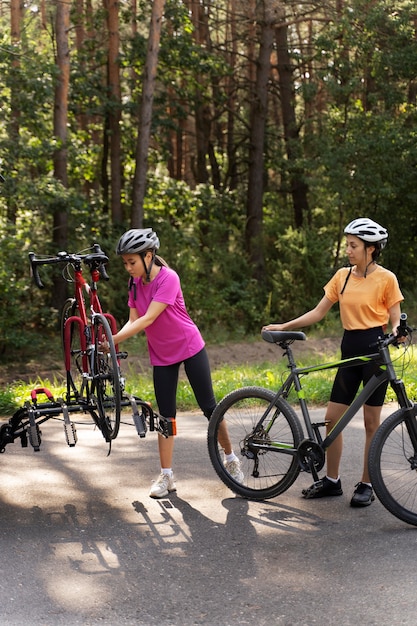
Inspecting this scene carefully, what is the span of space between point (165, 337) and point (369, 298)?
1476 millimetres

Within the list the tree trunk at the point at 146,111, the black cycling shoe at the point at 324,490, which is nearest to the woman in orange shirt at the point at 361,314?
the black cycling shoe at the point at 324,490

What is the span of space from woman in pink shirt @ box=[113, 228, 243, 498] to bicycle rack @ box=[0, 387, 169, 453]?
0.21 meters

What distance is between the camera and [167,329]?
20.9 feet

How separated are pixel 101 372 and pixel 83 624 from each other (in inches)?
75.6

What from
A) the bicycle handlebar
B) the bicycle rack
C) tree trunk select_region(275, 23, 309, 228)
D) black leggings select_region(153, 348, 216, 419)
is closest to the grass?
black leggings select_region(153, 348, 216, 419)

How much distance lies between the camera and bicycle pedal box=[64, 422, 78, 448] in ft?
19.4

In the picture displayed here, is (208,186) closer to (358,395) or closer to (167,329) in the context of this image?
(167,329)

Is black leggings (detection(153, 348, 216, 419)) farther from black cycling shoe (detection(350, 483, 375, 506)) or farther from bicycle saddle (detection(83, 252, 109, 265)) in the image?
black cycling shoe (detection(350, 483, 375, 506))

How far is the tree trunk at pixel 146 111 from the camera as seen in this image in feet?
82.7

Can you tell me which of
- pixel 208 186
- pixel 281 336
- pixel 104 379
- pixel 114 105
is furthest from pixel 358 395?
pixel 208 186

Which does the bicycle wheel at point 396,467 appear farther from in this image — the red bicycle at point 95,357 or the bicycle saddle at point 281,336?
the red bicycle at point 95,357

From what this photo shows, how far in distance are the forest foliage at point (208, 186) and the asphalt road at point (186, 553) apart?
15546mm

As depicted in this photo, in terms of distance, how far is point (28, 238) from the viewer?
23.1 m

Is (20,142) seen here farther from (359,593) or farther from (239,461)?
(359,593)
